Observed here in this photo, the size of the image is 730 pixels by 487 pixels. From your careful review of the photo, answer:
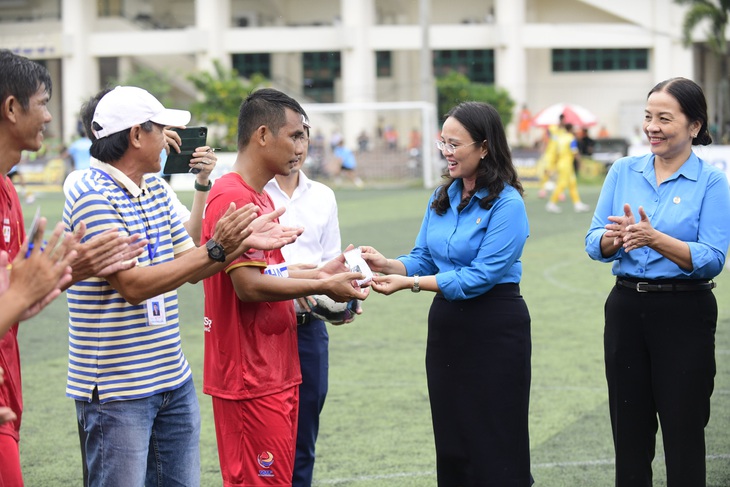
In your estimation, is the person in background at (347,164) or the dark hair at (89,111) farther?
the person in background at (347,164)

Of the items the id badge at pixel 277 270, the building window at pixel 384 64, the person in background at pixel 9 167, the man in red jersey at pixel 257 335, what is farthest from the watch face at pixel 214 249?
the building window at pixel 384 64

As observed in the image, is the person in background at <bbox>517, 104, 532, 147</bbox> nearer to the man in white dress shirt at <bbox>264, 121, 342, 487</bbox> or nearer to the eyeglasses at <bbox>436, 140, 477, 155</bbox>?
the man in white dress shirt at <bbox>264, 121, 342, 487</bbox>

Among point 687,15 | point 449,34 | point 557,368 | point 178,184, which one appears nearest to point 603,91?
point 449,34

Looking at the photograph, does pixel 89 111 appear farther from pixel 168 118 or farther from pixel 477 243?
pixel 477 243

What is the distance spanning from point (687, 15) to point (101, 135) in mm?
35853

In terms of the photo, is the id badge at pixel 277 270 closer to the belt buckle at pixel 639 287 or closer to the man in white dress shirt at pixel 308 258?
the man in white dress shirt at pixel 308 258

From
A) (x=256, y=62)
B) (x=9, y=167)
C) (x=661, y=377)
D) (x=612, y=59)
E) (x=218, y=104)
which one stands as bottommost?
(x=661, y=377)

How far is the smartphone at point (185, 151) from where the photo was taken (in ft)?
15.9

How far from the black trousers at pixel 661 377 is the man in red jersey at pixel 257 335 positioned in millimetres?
1435

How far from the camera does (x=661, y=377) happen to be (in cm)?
496

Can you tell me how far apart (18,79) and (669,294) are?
3.01 m

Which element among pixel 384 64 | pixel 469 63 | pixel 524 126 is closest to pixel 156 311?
pixel 524 126

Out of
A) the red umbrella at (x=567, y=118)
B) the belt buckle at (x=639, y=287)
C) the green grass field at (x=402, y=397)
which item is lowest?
the green grass field at (x=402, y=397)

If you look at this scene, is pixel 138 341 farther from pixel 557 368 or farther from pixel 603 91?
pixel 603 91
